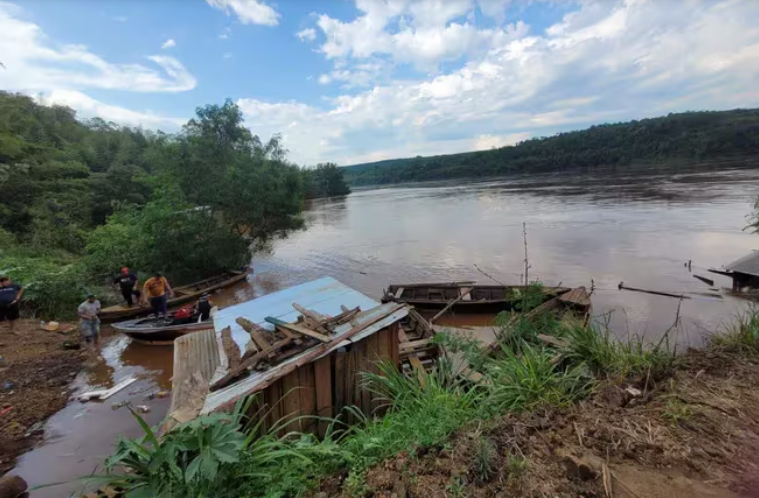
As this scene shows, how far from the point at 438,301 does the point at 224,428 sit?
11.7 metres

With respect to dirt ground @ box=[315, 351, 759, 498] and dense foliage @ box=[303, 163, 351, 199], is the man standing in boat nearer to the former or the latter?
dirt ground @ box=[315, 351, 759, 498]

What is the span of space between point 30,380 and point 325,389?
Answer: 8.00 metres

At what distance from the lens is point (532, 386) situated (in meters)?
3.82

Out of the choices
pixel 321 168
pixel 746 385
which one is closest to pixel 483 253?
pixel 746 385

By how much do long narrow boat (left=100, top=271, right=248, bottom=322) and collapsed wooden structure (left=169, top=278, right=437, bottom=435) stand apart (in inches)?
316

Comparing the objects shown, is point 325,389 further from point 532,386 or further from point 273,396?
point 532,386

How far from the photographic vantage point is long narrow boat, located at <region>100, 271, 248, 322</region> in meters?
12.3

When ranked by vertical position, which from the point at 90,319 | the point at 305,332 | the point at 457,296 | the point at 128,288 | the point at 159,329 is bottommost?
the point at 457,296

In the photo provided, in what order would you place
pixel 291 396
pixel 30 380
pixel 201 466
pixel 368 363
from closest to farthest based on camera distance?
pixel 201 466, pixel 291 396, pixel 368 363, pixel 30 380

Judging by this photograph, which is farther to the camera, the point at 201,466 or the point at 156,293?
the point at 156,293

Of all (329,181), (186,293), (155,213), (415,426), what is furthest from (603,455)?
(329,181)

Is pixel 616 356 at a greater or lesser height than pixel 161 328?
greater

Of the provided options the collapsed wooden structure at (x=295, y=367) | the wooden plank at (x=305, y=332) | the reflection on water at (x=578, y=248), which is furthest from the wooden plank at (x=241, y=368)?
the reflection on water at (x=578, y=248)

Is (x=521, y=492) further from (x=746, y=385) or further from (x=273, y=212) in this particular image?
(x=273, y=212)
